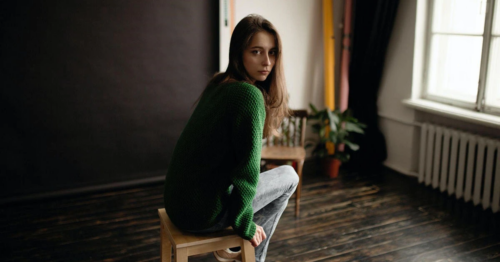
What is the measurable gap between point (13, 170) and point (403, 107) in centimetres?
→ 302

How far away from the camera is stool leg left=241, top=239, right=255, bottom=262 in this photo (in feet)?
5.79

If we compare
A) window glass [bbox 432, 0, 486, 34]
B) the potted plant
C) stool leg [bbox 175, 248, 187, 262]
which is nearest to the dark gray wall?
the potted plant

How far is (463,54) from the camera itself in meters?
3.29

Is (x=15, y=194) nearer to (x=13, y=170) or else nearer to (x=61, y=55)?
(x=13, y=170)

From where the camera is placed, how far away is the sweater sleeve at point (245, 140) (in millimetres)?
1567

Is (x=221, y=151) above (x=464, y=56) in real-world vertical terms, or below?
below

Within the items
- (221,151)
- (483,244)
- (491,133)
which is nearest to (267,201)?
(221,151)

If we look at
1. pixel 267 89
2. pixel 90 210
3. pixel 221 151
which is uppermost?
pixel 267 89

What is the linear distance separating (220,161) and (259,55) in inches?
18.3

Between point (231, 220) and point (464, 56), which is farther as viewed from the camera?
point (464, 56)

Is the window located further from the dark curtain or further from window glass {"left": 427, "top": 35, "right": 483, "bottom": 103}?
the dark curtain

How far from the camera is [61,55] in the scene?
10.2 ft

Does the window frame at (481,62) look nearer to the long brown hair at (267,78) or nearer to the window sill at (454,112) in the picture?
the window sill at (454,112)

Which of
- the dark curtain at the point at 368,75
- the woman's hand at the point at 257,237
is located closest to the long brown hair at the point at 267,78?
the woman's hand at the point at 257,237
